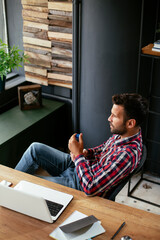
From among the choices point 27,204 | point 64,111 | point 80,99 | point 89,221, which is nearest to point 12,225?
point 27,204

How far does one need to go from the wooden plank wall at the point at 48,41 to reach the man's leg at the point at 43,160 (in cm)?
136

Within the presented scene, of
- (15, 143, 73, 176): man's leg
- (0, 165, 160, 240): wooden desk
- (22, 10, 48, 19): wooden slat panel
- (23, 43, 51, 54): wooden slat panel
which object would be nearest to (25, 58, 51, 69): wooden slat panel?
(23, 43, 51, 54): wooden slat panel

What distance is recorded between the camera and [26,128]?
3.49 meters

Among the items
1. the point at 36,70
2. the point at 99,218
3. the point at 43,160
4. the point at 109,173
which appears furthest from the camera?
the point at 36,70

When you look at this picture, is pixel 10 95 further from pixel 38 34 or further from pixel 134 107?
pixel 134 107

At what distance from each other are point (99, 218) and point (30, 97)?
2.16 m

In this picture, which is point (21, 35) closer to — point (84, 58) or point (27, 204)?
point (84, 58)

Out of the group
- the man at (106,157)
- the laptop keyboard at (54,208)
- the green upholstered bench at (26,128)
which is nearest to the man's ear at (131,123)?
the man at (106,157)

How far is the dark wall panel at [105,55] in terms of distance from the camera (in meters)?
3.10

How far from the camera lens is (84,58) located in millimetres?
3459

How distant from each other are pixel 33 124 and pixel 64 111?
614mm

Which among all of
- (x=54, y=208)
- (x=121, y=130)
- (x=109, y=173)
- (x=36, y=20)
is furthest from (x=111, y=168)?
(x=36, y=20)

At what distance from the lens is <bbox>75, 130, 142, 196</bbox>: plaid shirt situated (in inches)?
86.2

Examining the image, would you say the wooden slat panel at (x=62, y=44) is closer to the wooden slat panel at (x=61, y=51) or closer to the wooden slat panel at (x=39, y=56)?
the wooden slat panel at (x=61, y=51)
